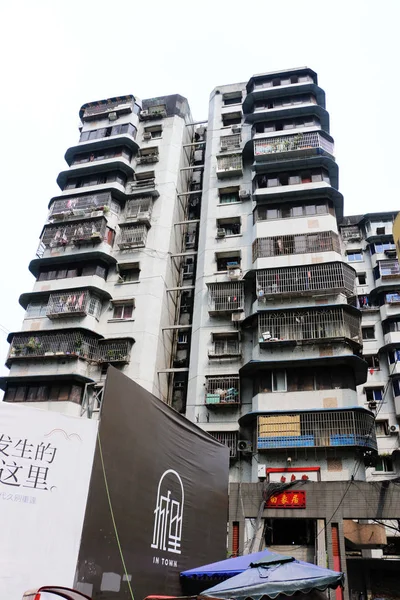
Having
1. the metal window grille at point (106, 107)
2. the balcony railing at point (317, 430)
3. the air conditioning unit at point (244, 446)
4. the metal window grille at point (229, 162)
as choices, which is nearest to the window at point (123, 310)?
the air conditioning unit at point (244, 446)

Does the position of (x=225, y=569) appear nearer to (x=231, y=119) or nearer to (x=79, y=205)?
(x=79, y=205)

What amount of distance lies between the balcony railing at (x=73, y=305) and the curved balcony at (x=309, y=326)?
917cm

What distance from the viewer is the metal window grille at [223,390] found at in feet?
72.9

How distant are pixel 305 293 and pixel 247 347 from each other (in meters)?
3.92

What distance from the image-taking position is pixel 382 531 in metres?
19.9

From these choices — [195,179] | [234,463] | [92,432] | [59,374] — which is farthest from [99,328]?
[92,432]

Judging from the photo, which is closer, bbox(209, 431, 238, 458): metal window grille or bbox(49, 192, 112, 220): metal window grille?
bbox(209, 431, 238, 458): metal window grille

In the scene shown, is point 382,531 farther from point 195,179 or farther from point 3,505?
point 195,179

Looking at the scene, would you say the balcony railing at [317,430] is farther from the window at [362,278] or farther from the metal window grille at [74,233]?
the metal window grille at [74,233]

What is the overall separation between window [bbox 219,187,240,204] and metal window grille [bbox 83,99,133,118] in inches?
404

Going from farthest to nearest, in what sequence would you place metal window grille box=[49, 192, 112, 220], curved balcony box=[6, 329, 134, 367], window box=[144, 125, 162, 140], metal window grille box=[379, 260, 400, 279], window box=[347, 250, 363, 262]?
window box=[144, 125, 162, 140], window box=[347, 250, 363, 262], metal window grille box=[379, 260, 400, 279], metal window grille box=[49, 192, 112, 220], curved balcony box=[6, 329, 134, 367]

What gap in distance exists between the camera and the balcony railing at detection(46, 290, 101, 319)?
82.5ft

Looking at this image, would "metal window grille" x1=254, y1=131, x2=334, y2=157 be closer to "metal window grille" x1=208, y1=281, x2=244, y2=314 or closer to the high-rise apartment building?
the high-rise apartment building

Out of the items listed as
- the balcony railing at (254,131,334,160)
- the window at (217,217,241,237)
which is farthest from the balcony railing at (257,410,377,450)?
the balcony railing at (254,131,334,160)
